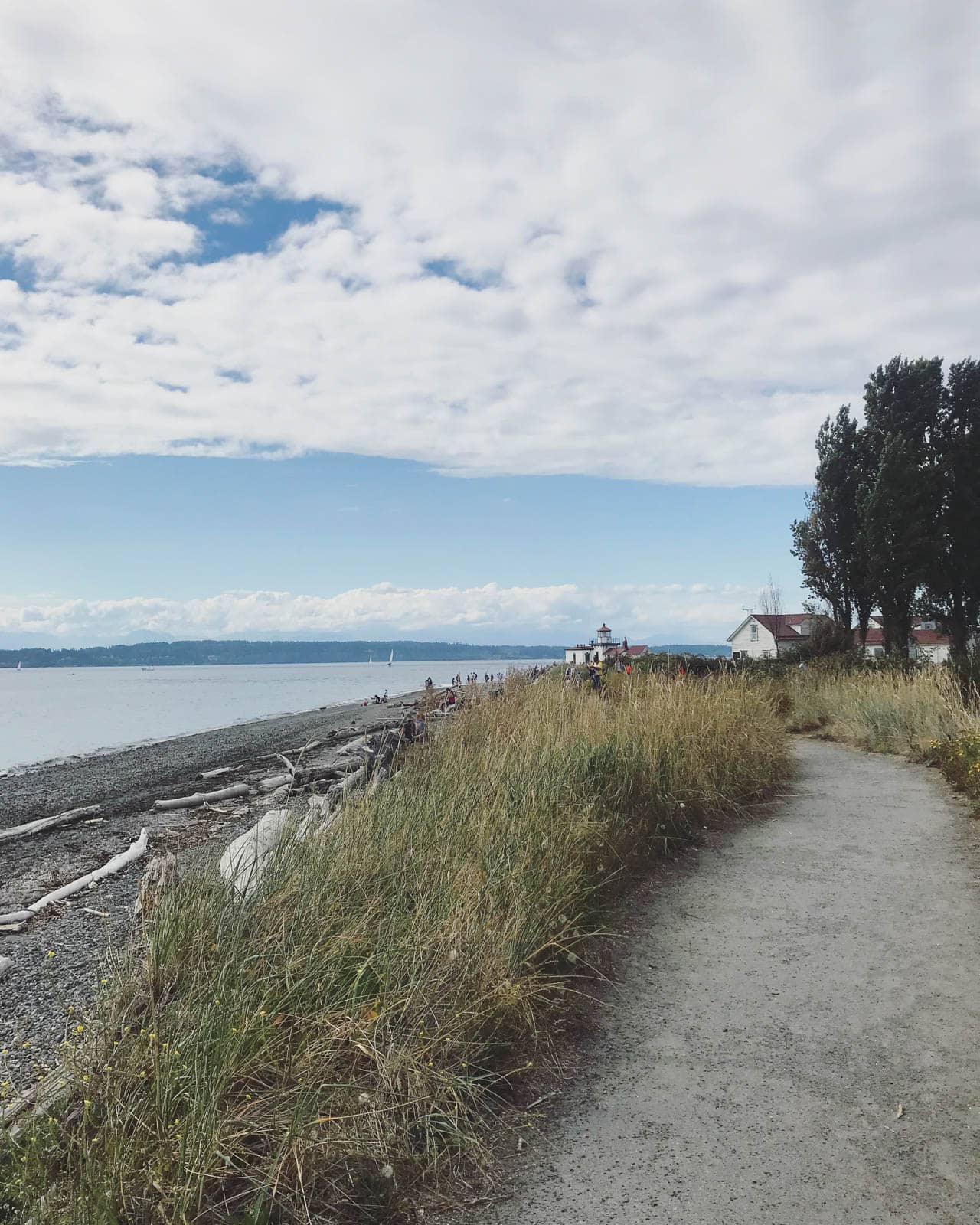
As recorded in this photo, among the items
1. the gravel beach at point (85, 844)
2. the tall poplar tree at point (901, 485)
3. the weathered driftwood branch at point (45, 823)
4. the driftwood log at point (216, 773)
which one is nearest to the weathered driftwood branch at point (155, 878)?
the gravel beach at point (85, 844)

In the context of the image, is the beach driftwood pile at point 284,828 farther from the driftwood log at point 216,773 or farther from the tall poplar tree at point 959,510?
the tall poplar tree at point 959,510

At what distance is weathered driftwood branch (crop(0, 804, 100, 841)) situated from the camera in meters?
11.6

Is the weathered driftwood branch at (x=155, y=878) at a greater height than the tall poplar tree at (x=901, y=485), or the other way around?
the tall poplar tree at (x=901, y=485)

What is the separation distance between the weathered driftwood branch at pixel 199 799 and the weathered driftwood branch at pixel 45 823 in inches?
38.4

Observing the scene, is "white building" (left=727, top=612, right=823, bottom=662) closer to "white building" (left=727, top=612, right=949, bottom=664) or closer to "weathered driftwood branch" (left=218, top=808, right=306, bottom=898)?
"white building" (left=727, top=612, right=949, bottom=664)

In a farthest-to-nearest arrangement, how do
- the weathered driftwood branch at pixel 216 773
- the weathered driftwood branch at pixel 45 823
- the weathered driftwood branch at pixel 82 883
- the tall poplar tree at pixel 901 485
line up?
1. the tall poplar tree at pixel 901 485
2. the weathered driftwood branch at pixel 216 773
3. the weathered driftwood branch at pixel 45 823
4. the weathered driftwood branch at pixel 82 883

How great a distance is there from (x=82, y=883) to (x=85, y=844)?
2.95 m

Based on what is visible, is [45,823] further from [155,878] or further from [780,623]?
[780,623]

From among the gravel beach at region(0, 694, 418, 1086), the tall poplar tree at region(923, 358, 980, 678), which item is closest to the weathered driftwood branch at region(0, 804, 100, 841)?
the gravel beach at region(0, 694, 418, 1086)

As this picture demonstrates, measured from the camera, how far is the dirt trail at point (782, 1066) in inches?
110

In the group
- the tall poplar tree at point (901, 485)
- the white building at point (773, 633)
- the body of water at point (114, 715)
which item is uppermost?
the tall poplar tree at point (901, 485)

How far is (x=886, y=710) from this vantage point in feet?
45.5

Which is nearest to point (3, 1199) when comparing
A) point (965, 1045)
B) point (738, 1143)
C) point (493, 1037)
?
point (493, 1037)

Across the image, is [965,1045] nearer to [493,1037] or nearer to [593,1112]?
[593,1112]
